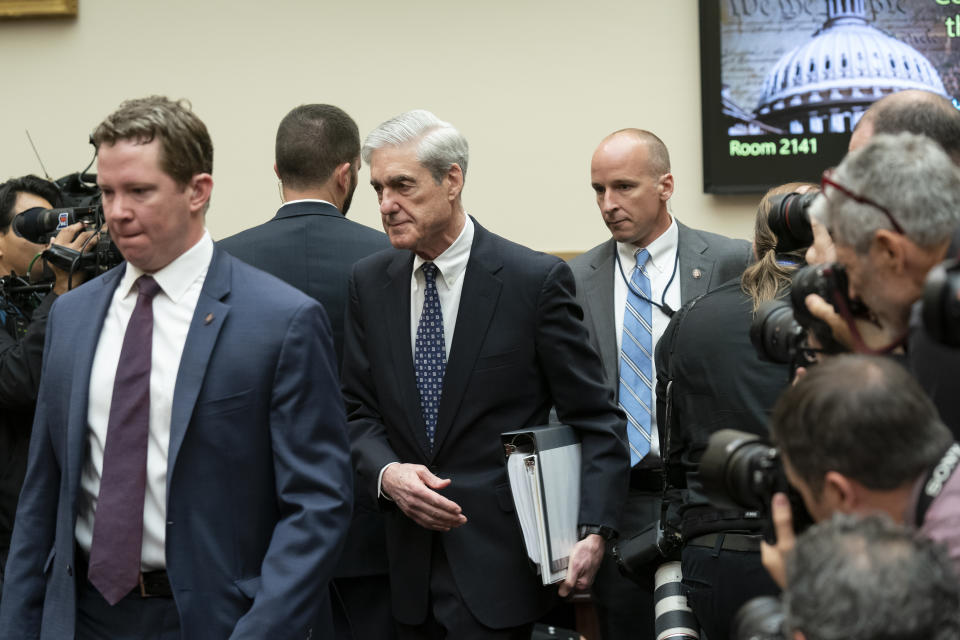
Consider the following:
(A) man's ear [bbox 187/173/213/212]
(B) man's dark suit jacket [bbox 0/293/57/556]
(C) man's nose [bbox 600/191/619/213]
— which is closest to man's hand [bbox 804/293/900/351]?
(A) man's ear [bbox 187/173/213/212]

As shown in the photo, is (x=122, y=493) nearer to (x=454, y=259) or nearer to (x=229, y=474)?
(x=229, y=474)

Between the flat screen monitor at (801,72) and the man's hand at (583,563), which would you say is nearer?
the man's hand at (583,563)

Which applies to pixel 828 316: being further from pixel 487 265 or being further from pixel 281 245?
pixel 281 245

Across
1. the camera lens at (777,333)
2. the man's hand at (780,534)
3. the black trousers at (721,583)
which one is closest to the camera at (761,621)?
the man's hand at (780,534)

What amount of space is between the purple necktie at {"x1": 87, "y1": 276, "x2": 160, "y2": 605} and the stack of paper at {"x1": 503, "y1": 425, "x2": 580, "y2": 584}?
2.72 ft

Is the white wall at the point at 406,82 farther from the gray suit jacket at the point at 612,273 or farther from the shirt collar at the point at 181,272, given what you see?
the shirt collar at the point at 181,272

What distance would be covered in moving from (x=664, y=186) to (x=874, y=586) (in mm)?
2435

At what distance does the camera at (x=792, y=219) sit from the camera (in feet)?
7.07

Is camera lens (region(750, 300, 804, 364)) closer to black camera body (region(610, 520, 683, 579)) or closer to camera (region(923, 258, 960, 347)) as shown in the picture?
camera (region(923, 258, 960, 347))

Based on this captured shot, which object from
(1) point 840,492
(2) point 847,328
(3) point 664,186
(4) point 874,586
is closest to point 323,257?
(3) point 664,186

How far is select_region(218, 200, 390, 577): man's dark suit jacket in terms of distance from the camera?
9.37 feet

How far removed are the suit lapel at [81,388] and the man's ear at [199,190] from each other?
23cm

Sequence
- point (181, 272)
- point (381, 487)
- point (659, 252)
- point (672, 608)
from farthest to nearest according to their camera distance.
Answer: point (659, 252), point (672, 608), point (381, 487), point (181, 272)

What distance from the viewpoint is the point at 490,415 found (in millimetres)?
2635
